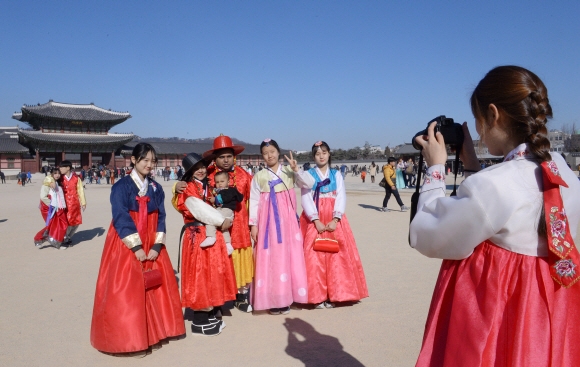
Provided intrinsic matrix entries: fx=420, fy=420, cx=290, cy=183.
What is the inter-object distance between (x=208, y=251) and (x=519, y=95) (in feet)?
9.72

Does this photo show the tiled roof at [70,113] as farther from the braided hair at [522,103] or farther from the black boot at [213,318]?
the braided hair at [522,103]

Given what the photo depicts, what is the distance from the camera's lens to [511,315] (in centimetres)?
135

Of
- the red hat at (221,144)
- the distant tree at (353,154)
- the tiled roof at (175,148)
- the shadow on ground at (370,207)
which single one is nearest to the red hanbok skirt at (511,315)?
the red hat at (221,144)

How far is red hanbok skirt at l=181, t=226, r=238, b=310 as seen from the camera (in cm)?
372

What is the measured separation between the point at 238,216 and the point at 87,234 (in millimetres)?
6570

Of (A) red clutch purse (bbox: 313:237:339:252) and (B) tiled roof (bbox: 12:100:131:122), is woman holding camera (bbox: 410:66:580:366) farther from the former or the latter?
(B) tiled roof (bbox: 12:100:131:122)

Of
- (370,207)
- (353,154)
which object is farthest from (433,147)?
(353,154)

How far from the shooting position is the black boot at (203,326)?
3.74 meters

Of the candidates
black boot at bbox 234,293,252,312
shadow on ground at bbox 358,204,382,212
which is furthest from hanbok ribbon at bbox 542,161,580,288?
shadow on ground at bbox 358,204,382,212

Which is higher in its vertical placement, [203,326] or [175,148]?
[175,148]

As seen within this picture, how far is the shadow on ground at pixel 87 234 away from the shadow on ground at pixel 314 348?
20.8ft

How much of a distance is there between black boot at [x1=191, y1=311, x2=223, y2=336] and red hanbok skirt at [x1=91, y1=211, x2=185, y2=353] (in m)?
0.25

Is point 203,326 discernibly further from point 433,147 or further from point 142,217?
point 433,147

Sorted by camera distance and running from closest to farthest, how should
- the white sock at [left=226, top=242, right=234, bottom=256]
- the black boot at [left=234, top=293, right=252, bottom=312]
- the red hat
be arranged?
the white sock at [left=226, top=242, right=234, bottom=256] < the red hat < the black boot at [left=234, top=293, right=252, bottom=312]
